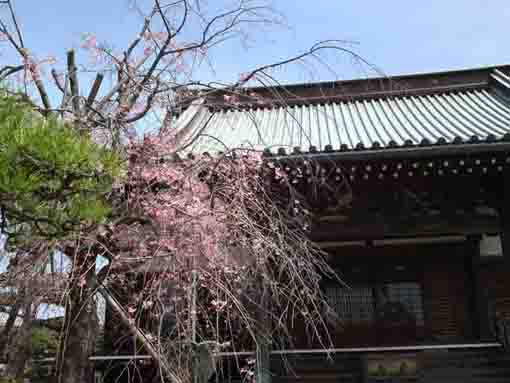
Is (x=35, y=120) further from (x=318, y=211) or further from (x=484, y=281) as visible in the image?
(x=484, y=281)

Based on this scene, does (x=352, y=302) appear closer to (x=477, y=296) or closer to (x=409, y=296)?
(x=409, y=296)

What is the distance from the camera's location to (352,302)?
666cm

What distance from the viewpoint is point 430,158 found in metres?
5.32

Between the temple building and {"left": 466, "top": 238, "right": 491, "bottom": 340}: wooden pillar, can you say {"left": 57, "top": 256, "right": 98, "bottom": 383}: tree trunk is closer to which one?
the temple building

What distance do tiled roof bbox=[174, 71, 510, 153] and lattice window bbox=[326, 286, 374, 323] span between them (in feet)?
6.69

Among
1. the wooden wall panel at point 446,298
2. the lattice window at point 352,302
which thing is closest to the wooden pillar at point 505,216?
the wooden wall panel at point 446,298

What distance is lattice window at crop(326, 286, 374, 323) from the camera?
6.57 metres

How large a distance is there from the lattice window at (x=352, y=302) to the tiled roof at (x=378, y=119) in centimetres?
204

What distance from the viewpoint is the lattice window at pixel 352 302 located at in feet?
21.6

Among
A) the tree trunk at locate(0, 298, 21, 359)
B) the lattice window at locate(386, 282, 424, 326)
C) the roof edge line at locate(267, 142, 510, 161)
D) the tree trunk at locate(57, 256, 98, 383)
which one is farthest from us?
the tree trunk at locate(0, 298, 21, 359)

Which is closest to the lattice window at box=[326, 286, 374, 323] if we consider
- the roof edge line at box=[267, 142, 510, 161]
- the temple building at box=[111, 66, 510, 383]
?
the temple building at box=[111, 66, 510, 383]

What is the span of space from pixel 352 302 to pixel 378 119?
3.78 metres

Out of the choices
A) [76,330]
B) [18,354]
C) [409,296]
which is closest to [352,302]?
[409,296]

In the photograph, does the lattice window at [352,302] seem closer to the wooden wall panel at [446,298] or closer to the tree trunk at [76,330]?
the wooden wall panel at [446,298]
